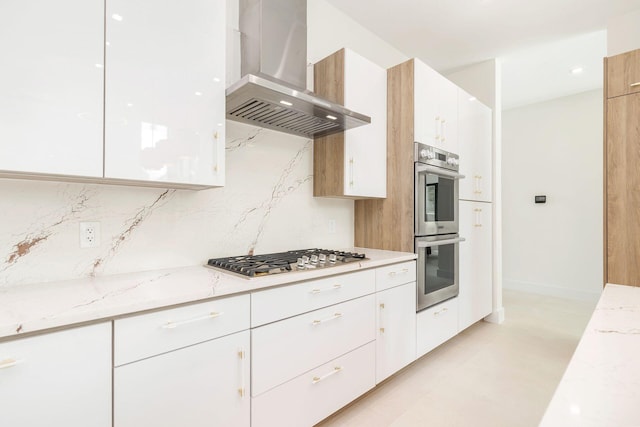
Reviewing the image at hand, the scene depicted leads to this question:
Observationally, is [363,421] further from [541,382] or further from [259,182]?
[259,182]

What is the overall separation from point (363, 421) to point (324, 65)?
7.77 ft

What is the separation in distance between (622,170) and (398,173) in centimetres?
133

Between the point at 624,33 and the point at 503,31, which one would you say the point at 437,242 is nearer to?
the point at 503,31

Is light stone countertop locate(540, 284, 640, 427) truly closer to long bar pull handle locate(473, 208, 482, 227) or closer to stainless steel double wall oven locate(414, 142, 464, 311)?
stainless steel double wall oven locate(414, 142, 464, 311)

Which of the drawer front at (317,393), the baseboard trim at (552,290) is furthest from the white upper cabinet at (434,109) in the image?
the baseboard trim at (552,290)

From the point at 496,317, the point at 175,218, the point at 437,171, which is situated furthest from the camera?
the point at 496,317

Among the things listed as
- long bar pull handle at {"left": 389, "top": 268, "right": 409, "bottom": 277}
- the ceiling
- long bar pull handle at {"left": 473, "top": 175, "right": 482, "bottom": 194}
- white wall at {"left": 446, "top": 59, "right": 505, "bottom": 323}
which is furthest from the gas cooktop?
white wall at {"left": 446, "top": 59, "right": 505, "bottom": 323}

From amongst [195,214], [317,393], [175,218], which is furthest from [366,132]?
[317,393]

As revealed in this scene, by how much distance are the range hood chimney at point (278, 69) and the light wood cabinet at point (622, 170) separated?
149 centimetres

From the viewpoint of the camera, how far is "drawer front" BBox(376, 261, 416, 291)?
79.1 inches

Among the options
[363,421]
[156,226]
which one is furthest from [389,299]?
[156,226]

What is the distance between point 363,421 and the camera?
1.83 metres

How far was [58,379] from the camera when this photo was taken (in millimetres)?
928

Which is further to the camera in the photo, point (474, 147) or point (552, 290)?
point (552, 290)
